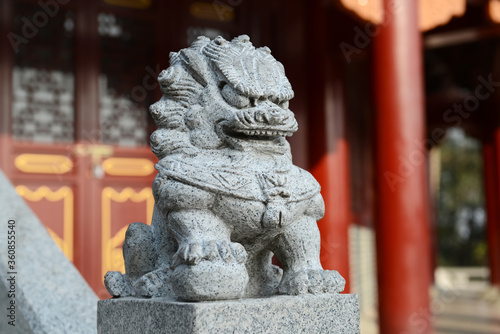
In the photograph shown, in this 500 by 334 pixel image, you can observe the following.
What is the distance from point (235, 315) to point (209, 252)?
0.19 m

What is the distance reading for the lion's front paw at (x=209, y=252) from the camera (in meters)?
1.82

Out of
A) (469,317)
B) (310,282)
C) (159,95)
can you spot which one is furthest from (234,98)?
(469,317)

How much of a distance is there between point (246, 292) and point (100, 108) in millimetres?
3818

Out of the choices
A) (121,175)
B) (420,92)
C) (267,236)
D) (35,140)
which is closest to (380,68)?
(420,92)

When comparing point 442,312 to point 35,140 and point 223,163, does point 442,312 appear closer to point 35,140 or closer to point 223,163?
point 35,140

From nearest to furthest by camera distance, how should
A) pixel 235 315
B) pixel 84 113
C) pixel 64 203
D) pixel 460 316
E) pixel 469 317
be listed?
pixel 235 315
pixel 64 203
pixel 84 113
pixel 469 317
pixel 460 316

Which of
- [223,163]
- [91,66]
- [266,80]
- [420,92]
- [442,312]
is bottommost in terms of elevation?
[442,312]

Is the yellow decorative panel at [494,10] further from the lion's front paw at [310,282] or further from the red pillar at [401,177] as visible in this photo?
the lion's front paw at [310,282]

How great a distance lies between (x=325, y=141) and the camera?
20.9ft

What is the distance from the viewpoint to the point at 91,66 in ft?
18.0

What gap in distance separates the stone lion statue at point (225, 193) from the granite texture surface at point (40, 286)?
0.48m

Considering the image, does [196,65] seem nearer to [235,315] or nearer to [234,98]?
[234,98]

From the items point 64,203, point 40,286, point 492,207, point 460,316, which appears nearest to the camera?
point 40,286

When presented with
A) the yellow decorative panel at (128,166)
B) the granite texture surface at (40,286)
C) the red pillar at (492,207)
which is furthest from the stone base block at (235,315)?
the red pillar at (492,207)
